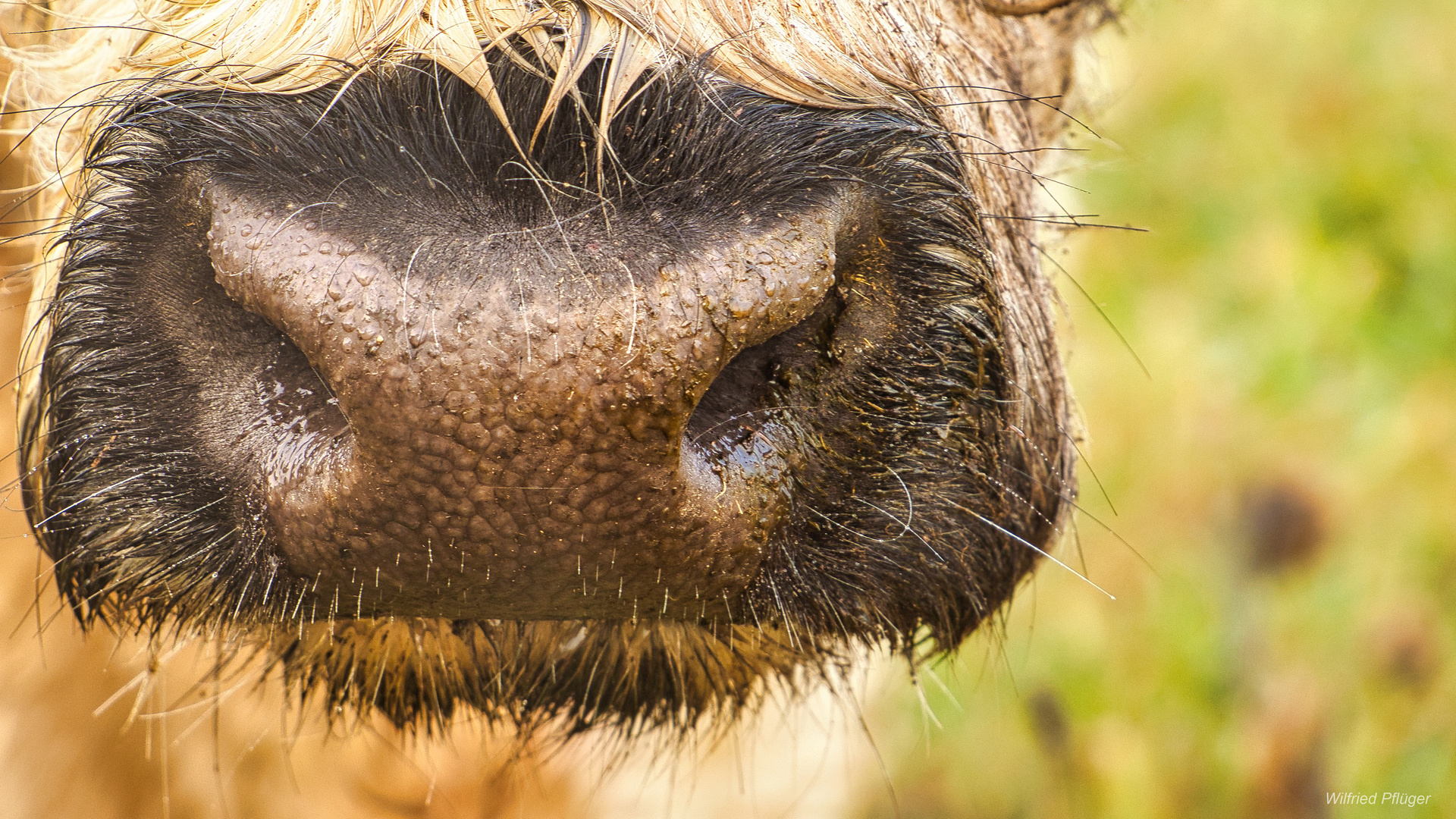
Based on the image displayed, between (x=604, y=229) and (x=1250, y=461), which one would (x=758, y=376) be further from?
(x=1250, y=461)

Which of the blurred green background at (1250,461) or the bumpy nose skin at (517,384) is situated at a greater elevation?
the bumpy nose skin at (517,384)

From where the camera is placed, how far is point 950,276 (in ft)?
4.83

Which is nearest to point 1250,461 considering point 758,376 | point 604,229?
point 758,376

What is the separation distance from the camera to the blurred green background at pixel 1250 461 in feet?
10.7

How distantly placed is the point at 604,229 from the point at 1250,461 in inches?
117

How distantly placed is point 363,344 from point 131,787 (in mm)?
1543

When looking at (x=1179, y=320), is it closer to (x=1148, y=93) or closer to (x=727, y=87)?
(x=1148, y=93)

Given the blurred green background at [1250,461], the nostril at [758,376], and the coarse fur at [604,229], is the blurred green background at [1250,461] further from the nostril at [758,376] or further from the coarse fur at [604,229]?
the nostril at [758,376]

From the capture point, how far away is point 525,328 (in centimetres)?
121

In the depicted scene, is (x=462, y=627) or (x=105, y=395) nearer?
(x=105, y=395)

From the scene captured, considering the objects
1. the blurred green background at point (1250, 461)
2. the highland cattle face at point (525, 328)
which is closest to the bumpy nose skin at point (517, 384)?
the highland cattle face at point (525, 328)

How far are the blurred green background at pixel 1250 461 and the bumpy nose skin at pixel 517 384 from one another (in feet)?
3.56

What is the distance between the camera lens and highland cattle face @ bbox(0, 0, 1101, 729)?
4.07 ft

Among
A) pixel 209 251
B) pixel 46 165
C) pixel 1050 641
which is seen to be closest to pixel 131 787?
pixel 46 165
